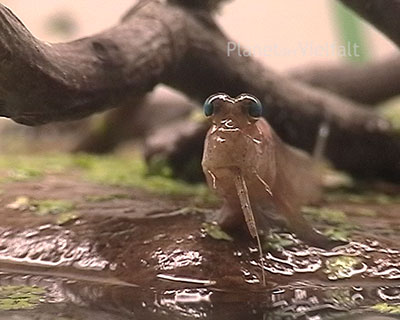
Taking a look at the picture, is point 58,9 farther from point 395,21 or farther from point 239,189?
point 239,189

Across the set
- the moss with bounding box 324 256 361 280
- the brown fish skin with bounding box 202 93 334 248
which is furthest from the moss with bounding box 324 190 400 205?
the moss with bounding box 324 256 361 280

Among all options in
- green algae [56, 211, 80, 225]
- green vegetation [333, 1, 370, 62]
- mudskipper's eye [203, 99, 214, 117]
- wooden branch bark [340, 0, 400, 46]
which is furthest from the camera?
green vegetation [333, 1, 370, 62]

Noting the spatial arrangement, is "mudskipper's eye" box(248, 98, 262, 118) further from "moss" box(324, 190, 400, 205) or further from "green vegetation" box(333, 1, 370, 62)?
"green vegetation" box(333, 1, 370, 62)

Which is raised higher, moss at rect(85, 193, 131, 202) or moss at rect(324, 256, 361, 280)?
moss at rect(85, 193, 131, 202)

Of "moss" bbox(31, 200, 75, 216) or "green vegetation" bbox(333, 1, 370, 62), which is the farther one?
"green vegetation" bbox(333, 1, 370, 62)

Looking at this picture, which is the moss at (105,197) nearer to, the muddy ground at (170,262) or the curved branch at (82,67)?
the muddy ground at (170,262)

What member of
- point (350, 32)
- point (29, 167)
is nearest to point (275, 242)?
point (29, 167)
